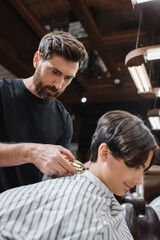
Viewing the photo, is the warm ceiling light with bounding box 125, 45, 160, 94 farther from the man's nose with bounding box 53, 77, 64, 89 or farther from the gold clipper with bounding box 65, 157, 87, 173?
the gold clipper with bounding box 65, 157, 87, 173

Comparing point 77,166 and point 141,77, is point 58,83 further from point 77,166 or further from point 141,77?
point 141,77

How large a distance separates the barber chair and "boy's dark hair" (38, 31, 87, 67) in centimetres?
90

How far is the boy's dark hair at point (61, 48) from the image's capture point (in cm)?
138

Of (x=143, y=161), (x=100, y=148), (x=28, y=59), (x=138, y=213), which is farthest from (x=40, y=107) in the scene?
(x=28, y=59)

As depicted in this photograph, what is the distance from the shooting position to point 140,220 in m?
1.41

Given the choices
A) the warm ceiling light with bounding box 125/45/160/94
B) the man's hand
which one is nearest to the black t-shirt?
the man's hand

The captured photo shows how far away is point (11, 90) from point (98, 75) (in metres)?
5.24

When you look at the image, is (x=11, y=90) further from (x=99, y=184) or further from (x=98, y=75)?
(x=98, y=75)

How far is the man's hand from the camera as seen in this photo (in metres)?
0.95

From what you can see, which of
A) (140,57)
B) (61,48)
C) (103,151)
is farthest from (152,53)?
(103,151)

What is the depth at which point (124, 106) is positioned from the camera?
6613mm

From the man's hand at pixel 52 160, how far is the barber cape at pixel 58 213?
0.04 metres

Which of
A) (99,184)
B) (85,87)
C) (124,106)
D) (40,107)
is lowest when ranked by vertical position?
(99,184)

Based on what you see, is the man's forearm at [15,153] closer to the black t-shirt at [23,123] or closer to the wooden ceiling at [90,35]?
the black t-shirt at [23,123]
